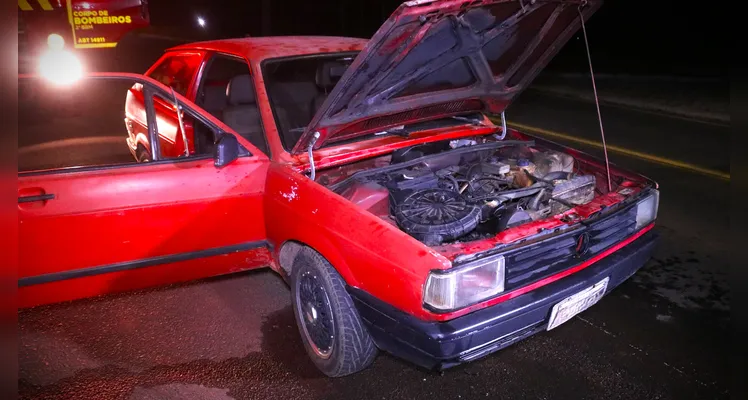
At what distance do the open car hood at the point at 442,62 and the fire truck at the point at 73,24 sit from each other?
643 cm

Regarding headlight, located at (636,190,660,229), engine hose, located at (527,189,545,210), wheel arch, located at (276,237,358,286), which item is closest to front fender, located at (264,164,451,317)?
wheel arch, located at (276,237,358,286)

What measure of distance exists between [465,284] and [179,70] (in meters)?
3.41

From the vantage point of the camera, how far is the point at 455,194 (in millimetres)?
2789

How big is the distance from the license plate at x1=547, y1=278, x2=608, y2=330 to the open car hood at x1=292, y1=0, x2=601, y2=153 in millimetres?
1383

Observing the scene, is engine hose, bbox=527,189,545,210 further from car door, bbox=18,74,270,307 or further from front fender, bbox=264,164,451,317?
car door, bbox=18,74,270,307

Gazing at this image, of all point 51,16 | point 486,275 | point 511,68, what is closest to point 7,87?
point 486,275

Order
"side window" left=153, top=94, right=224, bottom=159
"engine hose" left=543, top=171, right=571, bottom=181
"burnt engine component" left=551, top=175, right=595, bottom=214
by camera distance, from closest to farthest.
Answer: "burnt engine component" left=551, top=175, right=595, bottom=214 → "engine hose" left=543, top=171, right=571, bottom=181 → "side window" left=153, top=94, right=224, bottom=159

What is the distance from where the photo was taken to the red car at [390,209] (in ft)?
7.54

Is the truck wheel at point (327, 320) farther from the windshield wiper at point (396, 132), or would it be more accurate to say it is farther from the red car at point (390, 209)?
the windshield wiper at point (396, 132)

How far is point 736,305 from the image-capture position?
328 centimetres

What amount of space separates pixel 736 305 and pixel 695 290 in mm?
258

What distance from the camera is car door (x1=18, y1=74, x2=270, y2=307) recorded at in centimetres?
271

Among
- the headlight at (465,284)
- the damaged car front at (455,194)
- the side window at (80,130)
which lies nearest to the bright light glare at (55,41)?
the side window at (80,130)

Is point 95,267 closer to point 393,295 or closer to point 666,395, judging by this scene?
point 393,295
